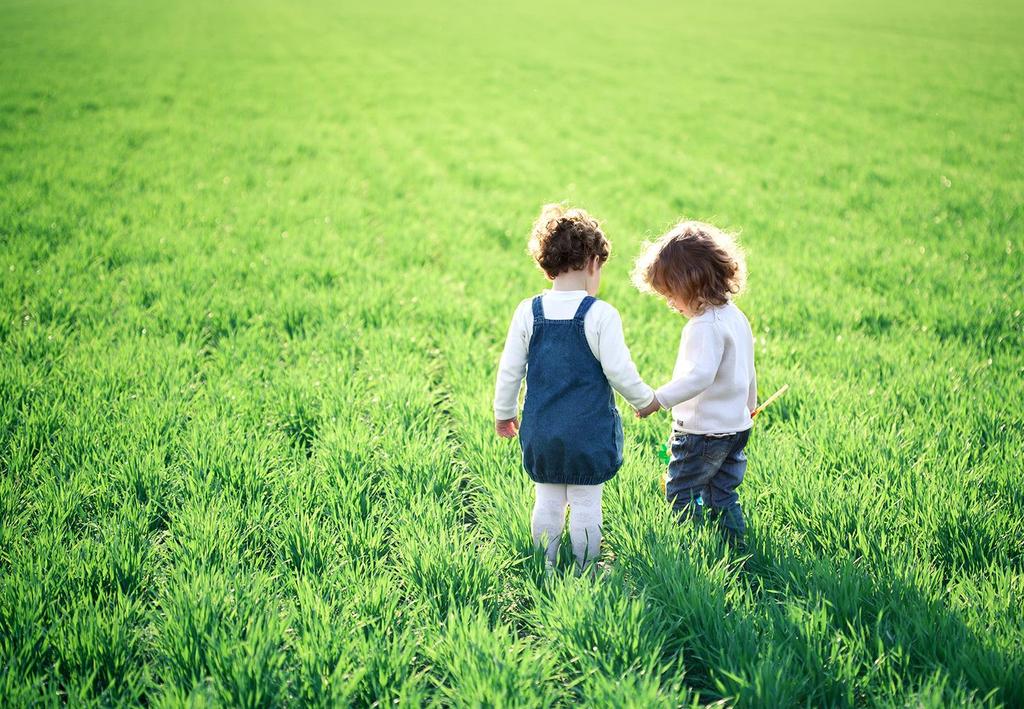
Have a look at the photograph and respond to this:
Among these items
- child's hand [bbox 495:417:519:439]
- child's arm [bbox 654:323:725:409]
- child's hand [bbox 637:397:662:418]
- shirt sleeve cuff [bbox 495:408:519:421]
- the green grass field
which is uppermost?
child's arm [bbox 654:323:725:409]

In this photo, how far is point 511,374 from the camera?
2.44m

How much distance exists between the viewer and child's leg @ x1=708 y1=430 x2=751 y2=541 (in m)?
2.64

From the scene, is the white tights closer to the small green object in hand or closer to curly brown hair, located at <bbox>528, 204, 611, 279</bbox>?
the small green object in hand

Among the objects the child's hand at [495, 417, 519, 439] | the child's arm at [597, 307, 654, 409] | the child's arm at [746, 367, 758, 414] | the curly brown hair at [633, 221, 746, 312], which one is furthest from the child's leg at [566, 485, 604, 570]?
the curly brown hair at [633, 221, 746, 312]

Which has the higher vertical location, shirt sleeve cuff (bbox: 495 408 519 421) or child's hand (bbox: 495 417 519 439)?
shirt sleeve cuff (bbox: 495 408 519 421)

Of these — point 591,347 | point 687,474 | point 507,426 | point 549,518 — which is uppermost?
point 591,347

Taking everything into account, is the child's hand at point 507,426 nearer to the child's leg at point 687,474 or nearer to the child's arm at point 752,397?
the child's leg at point 687,474

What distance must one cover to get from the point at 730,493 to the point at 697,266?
3.11 feet

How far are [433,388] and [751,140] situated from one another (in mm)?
9361

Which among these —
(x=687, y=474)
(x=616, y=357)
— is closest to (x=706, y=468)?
(x=687, y=474)

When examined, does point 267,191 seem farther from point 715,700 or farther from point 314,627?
point 715,700

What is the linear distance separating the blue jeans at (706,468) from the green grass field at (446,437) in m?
0.17

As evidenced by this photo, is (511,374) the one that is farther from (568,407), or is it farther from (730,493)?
(730,493)

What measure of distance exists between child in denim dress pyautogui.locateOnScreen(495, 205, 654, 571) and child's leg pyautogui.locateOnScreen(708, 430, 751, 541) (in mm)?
504
